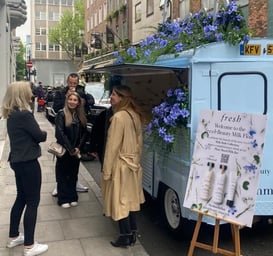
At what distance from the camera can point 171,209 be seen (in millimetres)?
5203

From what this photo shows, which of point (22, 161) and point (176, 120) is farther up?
point (176, 120)

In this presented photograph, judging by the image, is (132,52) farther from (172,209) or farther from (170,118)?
(172,209)

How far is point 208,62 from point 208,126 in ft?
2.50

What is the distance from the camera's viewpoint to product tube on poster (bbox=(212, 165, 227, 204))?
371 centimetres

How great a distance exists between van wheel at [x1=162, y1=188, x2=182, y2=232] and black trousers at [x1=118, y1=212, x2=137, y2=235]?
0.56 m

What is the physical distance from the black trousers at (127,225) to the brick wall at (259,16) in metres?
10.7

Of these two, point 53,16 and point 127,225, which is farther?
point 53,16

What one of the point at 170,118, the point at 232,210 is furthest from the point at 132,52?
the point at 232,210

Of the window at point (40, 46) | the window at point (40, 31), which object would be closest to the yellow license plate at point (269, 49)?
the window at point (40, 46)

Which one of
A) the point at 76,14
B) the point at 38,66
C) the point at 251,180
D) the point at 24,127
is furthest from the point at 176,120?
the point at 38,66

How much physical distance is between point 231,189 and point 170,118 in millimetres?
1069

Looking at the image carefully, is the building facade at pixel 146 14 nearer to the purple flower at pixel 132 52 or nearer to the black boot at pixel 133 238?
the purple flower at pixel 132 52

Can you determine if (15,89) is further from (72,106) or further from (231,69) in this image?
(231,69)

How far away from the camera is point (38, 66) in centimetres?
7612
